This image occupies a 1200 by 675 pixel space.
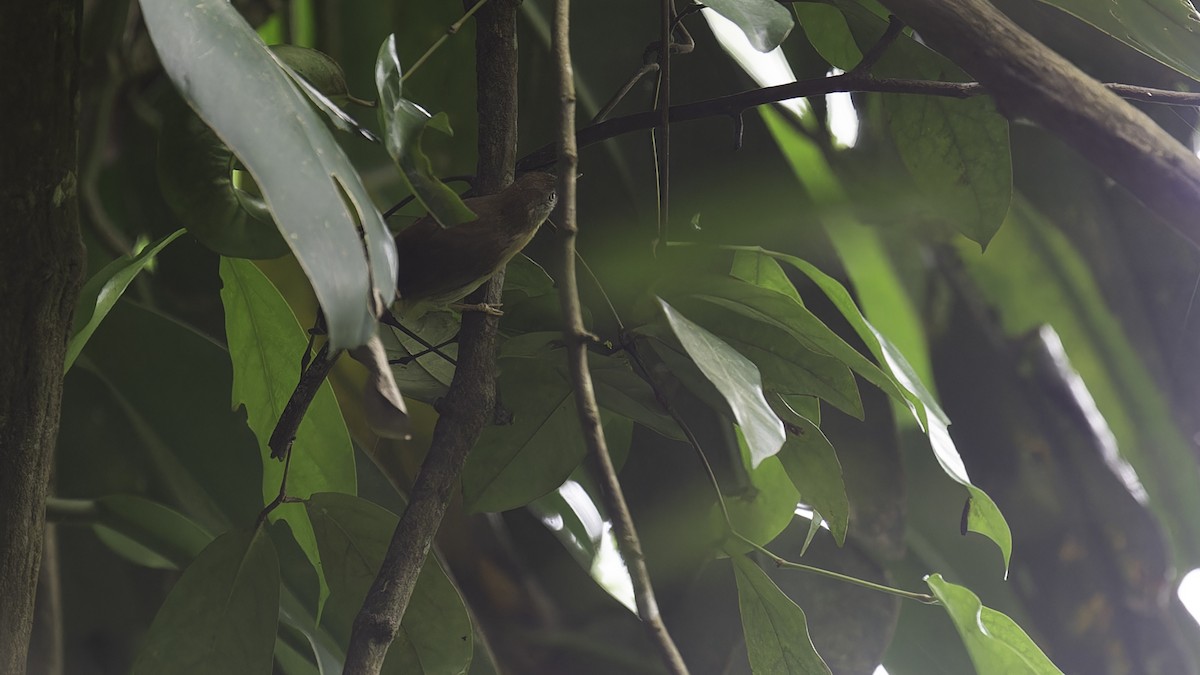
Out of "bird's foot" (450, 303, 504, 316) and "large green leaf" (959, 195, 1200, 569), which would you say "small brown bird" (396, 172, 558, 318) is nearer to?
"bird's foot" (450, 303, 504, 316)

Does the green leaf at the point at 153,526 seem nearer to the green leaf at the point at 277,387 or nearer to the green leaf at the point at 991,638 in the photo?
the green leaf at the point at 277,387

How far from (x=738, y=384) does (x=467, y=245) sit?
11 centimetres

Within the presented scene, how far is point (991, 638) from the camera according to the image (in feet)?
1.36

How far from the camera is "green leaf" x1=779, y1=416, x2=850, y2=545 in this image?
0.40 meters

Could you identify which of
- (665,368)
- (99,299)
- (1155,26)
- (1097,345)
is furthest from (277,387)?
(1097,345)

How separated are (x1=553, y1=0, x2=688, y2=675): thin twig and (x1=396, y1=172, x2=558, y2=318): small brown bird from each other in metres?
0.02

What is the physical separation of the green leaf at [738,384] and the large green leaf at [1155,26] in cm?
28

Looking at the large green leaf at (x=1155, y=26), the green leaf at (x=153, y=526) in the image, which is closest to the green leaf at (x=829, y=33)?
the large green leaf at (x=1155, y=26)

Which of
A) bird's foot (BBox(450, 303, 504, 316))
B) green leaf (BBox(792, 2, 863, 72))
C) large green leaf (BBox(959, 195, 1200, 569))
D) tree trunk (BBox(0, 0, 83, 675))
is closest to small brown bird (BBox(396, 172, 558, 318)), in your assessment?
bird's foot (BBox(450, 303, 504, 316))

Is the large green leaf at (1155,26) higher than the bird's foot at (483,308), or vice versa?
the large green leaf at (1155,26)

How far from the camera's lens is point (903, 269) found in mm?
688

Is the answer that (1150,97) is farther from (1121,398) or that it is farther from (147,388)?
(147,388)

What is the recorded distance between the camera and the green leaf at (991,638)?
1.36ft

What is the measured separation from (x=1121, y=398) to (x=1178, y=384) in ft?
0.17
